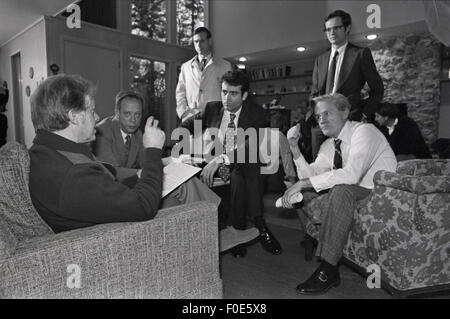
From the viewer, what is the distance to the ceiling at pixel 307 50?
5223 mm

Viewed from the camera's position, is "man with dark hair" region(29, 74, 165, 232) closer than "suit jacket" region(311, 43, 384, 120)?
→ Yes

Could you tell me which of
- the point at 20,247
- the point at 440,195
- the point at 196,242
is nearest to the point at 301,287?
the point at 440,195

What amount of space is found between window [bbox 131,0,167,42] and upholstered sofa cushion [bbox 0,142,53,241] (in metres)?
6.73

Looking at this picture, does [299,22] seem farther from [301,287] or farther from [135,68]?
[301,287]

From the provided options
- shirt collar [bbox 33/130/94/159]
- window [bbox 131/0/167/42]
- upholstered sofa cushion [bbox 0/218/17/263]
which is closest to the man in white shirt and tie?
shirt collar [bbox 33/130/94/159]

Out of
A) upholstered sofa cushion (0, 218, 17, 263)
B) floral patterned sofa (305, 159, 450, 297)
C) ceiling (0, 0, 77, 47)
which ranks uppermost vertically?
ceiling (0, 0, 77, 47)

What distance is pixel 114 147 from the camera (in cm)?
215

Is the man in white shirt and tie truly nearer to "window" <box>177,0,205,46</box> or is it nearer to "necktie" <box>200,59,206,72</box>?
"necktie" <box>200,59,206,72</box>

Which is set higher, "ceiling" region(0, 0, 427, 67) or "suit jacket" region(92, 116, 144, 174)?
"ceiling" region(0, 0, 427, 67)

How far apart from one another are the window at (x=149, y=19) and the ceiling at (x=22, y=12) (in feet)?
7.30

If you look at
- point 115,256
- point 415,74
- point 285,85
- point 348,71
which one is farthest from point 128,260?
point 285,85

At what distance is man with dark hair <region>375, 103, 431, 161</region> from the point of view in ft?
11.5

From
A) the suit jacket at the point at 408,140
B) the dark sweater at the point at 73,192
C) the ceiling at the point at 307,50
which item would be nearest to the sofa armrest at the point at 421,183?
the dark sweater at the point at 73,192

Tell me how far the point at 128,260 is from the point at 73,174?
0.29 m
